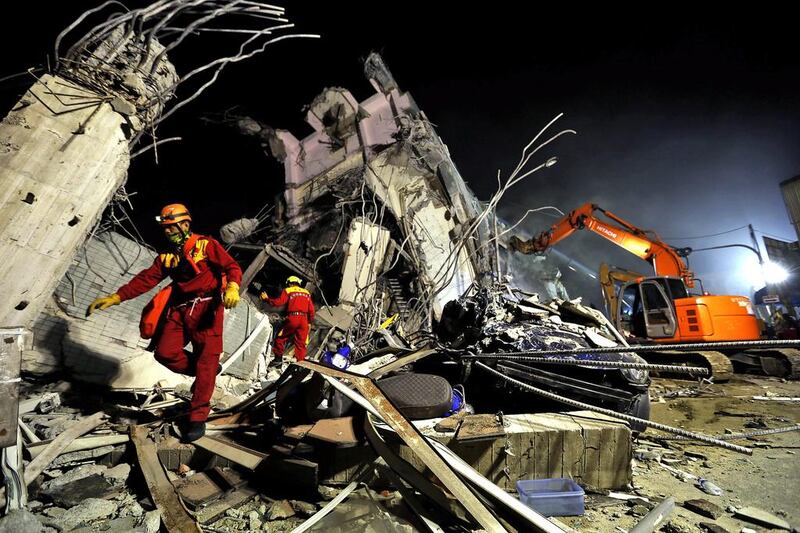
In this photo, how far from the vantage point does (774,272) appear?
18500 millimetres

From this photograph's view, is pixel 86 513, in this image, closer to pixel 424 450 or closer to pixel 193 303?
pixel 193 303

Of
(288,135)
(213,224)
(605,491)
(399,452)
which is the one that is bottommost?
(605,491)

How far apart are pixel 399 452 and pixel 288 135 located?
420 inches

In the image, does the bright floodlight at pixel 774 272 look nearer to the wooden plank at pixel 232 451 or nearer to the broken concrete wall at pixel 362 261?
the broken concrete wall at pixel 362 261

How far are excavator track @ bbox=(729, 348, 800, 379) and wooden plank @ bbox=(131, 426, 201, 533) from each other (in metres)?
9.13

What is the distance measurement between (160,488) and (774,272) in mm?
28826

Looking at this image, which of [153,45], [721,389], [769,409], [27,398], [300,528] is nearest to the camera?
[300,528]

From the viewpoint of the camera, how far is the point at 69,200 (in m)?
2.06

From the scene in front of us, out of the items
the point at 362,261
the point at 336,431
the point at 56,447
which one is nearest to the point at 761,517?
the point at 336,431

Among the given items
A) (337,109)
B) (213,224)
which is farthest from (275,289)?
(337,109)

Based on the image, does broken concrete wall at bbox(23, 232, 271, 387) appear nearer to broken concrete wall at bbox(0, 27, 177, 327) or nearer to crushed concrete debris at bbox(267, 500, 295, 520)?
broken concrete wall at bbox(0, 27, 177, 327)

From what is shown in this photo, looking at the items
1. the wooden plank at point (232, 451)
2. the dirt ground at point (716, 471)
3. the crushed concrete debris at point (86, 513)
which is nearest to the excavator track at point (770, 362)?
the dirt ground at point (716, 471)

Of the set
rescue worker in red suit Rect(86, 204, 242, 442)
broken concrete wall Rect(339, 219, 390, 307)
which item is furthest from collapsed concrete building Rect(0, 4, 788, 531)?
broken concrete wall Rect(339, 219, 390, 307)

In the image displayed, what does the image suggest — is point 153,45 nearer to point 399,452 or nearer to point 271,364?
point 399,452
